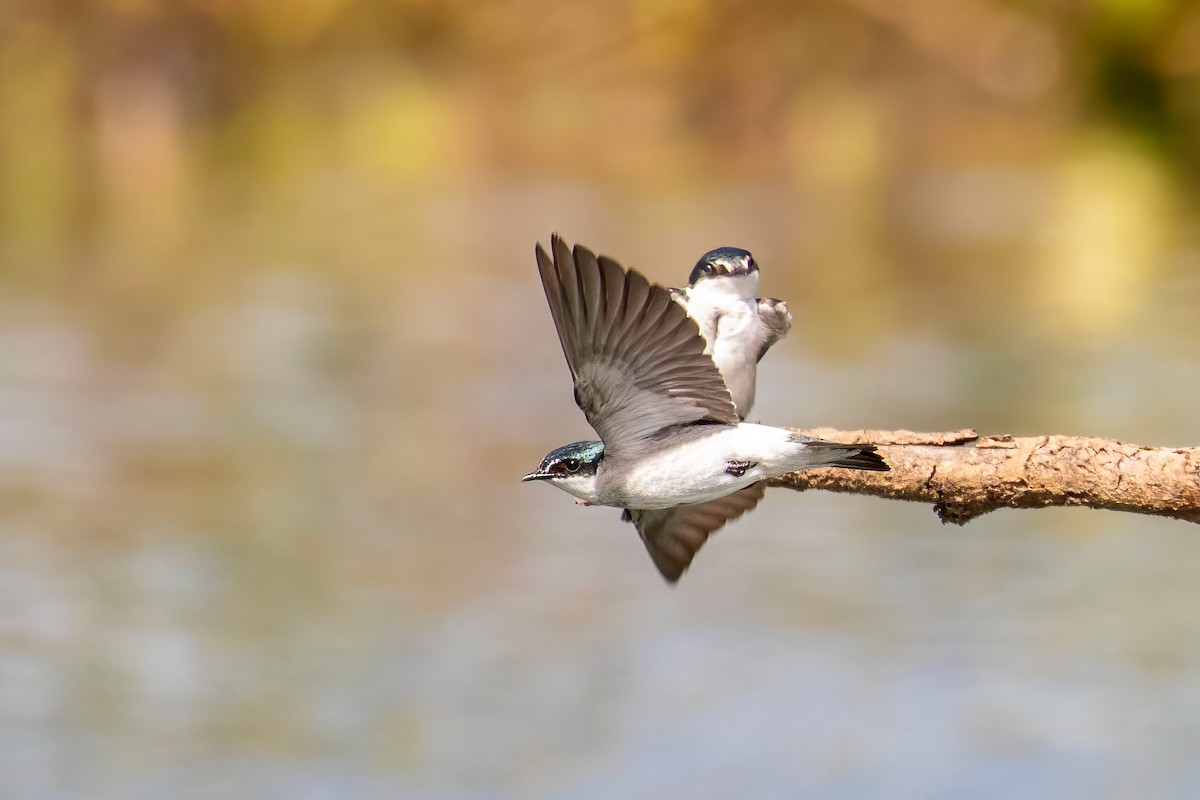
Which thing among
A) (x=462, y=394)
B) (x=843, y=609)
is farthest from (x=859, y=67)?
(x=843, y=609)

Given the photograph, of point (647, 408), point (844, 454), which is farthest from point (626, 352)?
point (844, 454)

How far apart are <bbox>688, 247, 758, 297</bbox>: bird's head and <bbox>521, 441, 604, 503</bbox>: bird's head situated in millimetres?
243

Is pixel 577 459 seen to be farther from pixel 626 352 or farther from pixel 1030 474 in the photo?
pixel 1030 474

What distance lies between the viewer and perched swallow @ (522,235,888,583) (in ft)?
4.18

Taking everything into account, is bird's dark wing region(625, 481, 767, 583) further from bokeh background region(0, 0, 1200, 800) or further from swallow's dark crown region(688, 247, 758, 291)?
bokeh background region(0, 0, 1200, 800)

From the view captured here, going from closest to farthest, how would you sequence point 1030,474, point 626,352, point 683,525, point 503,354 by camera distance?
point 626,352 → point 683,525 → point 1030,474 → point 503,354

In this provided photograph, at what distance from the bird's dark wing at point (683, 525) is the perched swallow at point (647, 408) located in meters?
0.14

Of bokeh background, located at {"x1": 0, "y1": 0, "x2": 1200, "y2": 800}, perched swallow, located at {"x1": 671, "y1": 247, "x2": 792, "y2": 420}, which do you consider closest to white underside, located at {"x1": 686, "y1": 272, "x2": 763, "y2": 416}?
perched swallow, located at {"x1": 671, "y1": 247, "x2": 792, "y2": 420}

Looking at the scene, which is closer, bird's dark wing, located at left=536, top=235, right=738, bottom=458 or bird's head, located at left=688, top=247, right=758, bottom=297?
bird's dark wing, located at left=536, top=235, right=738, bottom=458

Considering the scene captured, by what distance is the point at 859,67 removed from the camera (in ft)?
53.8

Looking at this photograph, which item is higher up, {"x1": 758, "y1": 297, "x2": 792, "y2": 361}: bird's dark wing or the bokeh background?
the bokeh background

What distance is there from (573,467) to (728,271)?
278 millimetres

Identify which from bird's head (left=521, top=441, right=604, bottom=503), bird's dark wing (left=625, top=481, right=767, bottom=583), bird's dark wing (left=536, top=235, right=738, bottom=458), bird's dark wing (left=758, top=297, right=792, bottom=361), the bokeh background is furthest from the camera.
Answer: the bokeh background

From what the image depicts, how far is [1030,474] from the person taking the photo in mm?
1652
